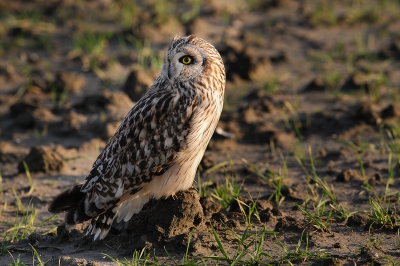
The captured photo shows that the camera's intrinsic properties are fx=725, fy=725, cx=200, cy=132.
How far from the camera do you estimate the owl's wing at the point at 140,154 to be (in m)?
5.54

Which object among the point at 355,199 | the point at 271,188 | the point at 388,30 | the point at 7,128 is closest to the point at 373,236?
the point at 355,199

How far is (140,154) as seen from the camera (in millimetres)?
5613

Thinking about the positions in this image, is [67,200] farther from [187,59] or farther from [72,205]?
[187,59]

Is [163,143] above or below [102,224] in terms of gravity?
above

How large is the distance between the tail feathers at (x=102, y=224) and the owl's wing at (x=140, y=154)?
9cm

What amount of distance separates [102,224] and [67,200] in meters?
0.33

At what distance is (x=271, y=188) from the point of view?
22.1ft

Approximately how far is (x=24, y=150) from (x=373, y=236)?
4.20 metres

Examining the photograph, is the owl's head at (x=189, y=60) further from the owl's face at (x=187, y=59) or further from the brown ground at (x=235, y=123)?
the brown ground at (x=235, y=123)

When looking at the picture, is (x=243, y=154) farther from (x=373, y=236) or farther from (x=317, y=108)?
(x=373, y=236)

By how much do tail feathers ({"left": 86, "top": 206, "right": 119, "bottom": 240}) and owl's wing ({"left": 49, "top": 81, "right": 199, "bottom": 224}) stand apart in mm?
92

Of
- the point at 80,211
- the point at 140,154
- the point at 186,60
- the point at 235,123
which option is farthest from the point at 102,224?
the point at 235,123

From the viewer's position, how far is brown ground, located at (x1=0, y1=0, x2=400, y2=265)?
5.43m

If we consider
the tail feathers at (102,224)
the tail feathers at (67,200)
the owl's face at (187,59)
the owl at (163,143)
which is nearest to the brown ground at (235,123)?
the tail feathers at (102,224)
